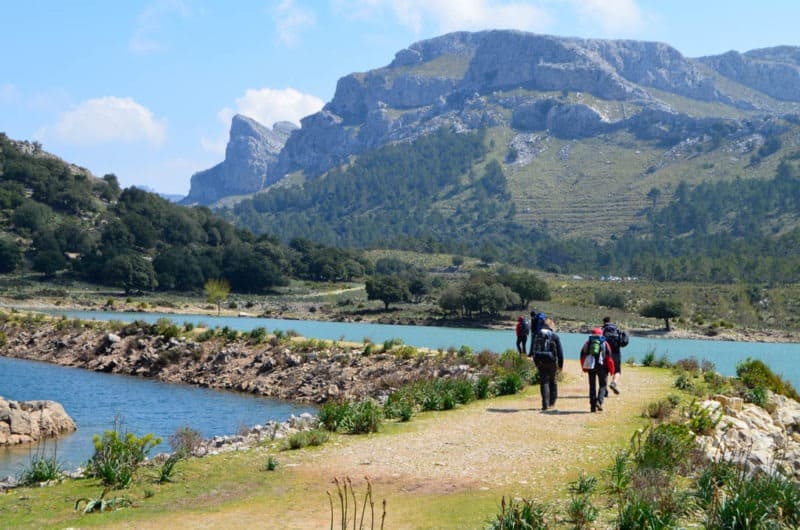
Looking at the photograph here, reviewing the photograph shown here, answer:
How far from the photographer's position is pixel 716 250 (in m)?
170

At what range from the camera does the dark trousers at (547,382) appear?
16875 millimetres

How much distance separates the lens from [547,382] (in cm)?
1720

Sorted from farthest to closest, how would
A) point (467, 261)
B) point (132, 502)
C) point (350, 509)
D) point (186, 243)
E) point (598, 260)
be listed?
point (598, 260)
point (467, 261)
point (186, 243)
point (132, 502)
point (350, 509)

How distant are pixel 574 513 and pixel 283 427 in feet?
30.3

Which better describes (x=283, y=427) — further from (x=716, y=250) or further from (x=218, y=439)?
(x=716, y=250)

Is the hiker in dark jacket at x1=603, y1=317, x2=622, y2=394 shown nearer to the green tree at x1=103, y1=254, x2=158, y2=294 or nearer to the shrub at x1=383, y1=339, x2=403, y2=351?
the shrub at x1=383, y1=339, x2=403, y2=351

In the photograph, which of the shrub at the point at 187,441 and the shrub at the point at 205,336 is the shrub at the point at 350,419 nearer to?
the shrub at the point at 187,441

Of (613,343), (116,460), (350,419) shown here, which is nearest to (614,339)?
(613,343)

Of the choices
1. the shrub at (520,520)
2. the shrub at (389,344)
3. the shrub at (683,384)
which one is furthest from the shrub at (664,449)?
the shrub at (389,344)

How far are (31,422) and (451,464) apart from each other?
45.1ft

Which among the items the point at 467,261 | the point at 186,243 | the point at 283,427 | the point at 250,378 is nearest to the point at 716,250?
the point at 467,261

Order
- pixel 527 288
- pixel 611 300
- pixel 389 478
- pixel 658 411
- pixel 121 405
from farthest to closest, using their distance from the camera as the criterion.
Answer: pixel 611 300 < pixel 527 288 < pixel 121 405 < pixel 658 411 < pixel 389 478

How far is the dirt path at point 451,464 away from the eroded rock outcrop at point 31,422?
10.5 m

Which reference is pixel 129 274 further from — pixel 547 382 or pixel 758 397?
pixel 758 397
